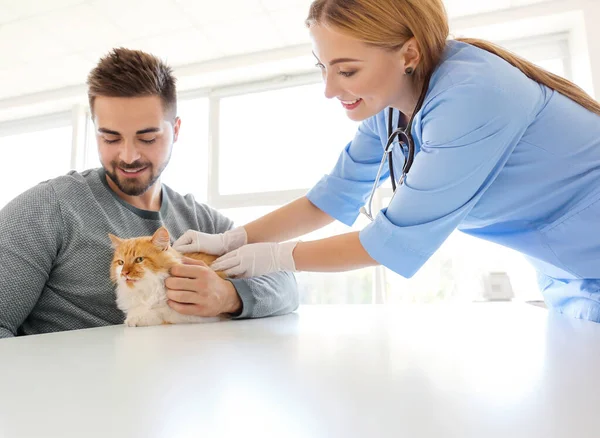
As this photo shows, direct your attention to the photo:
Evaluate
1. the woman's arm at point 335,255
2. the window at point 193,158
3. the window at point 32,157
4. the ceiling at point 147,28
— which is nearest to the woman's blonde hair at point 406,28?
the woman's arm at point 335,255

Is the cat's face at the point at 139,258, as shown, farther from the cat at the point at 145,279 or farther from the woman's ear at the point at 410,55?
the woman's ear at the point at 410,55

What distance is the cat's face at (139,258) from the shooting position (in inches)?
38.4

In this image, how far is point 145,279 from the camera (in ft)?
3.22

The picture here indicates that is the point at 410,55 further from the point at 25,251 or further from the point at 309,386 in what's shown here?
the point at 25,251

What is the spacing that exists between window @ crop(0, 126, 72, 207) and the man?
4195 mm

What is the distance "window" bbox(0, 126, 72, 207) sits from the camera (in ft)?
16.2

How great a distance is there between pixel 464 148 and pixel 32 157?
5.59 meters

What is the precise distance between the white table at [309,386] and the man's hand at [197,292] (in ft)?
0.91

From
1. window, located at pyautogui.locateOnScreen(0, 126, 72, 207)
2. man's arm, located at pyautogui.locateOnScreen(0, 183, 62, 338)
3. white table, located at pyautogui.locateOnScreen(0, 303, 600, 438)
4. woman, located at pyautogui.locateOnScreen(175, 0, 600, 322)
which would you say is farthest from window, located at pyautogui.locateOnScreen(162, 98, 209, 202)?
white table, located at pyautogui.locateOnScreen(0, 303, 600, 438)

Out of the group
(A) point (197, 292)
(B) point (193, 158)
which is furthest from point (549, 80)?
(B) point (193, 158)

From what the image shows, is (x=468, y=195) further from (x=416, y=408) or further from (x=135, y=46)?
(x=135, y=46)

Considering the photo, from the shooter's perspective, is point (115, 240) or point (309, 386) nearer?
point (309, 386)

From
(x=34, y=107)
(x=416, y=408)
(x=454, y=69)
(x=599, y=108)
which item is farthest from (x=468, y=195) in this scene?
(x=34, y=107)

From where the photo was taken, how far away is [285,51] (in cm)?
385
